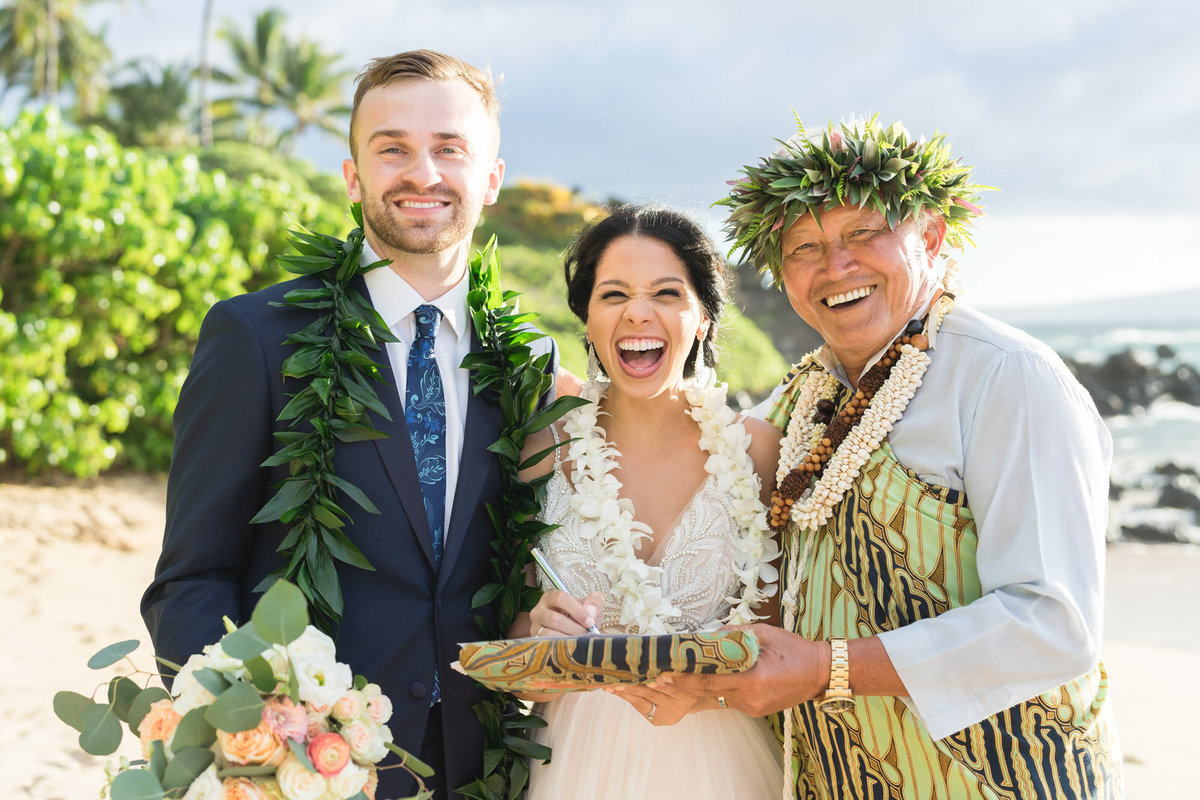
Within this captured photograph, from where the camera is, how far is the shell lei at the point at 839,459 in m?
2.63

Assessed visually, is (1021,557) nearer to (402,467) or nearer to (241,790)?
(402,467)

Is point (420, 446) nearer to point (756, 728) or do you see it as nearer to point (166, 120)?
point (756, 728)

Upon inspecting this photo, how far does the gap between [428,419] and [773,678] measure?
1.26 m

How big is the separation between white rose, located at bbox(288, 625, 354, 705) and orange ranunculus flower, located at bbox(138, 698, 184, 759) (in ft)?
0.80

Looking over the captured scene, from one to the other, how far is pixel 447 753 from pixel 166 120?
142 ft

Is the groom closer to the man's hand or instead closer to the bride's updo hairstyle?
the bride's updo hairstyle

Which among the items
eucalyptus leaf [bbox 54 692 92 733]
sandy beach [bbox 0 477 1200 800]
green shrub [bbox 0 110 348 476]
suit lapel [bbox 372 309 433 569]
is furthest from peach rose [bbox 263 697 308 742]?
green shrub [bbox 0 110 348 476]

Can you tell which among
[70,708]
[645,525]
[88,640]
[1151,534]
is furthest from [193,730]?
[1151,534]

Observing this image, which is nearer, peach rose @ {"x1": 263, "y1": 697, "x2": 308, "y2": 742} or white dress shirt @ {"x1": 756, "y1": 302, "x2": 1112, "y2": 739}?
peach rose @ {"x1": 263, "y1": 697, "x2": 308, "y2": 742}

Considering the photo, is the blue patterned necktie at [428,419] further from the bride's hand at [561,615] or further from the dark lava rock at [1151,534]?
the dark lava rock at [1151,534]

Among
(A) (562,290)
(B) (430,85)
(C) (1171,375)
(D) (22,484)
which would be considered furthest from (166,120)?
(B) (430,85)

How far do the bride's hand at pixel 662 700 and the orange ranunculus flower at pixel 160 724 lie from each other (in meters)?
1.02

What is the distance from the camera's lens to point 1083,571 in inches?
90.7

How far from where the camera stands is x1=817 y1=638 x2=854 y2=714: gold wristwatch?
2.37 metres
